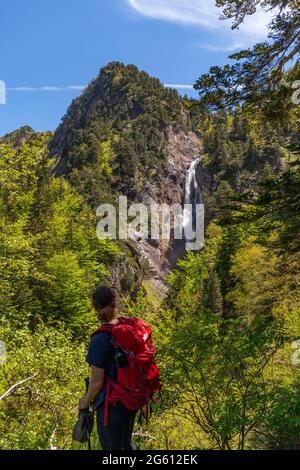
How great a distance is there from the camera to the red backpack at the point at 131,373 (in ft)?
10.6

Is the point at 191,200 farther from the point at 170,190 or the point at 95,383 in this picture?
the point at 95,383

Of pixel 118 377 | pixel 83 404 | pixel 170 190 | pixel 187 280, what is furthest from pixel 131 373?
pixel 170 190

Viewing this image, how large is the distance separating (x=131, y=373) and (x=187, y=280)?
1980 inches

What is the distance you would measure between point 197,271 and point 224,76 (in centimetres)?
4908

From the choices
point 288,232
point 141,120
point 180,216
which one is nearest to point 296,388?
point 288,232

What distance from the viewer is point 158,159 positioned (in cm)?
9294

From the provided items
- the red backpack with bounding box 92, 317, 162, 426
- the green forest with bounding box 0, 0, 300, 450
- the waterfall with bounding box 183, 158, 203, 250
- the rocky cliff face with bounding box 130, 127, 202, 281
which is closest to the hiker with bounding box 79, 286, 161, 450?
the red backpack with bounding box 92, 317, 162, 426

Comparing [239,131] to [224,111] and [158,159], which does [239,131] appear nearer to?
[158,159]

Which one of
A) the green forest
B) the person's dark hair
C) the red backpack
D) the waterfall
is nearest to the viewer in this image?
the red backpack

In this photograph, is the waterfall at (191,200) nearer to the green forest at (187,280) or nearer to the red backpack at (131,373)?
the green forest at (187,280)

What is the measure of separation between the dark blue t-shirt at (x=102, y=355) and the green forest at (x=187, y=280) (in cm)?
94

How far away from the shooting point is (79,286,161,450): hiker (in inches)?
127

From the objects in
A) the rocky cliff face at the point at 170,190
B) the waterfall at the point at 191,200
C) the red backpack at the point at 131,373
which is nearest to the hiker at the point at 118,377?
the red backpack at the point at 131,373

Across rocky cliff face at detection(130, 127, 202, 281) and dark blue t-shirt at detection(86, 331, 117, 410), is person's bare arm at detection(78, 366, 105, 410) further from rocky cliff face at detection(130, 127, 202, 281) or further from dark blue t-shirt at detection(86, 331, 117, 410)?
rocky cliff face at detection(130, 127, 202, 281)
